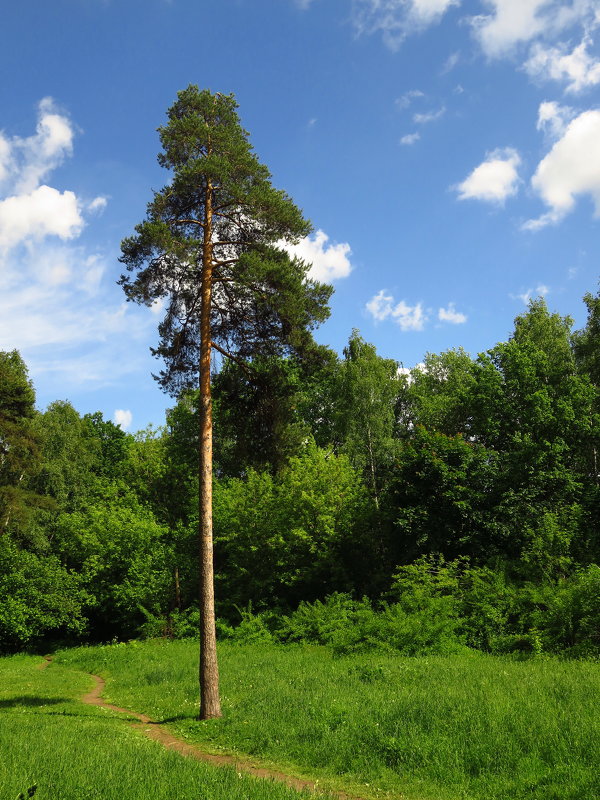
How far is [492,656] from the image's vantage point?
53.7 ft

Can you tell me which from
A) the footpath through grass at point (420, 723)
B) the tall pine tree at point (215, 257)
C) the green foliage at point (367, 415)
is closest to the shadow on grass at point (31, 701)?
the footpath through grass at point (420, 723)

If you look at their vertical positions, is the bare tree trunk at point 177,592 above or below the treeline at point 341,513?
below

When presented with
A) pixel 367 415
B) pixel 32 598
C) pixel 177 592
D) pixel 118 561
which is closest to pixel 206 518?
pixel 32 598

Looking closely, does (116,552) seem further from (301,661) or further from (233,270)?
(233,270)

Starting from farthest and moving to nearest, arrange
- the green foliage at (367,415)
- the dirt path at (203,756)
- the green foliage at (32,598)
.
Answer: the green foliage at (367,415) < the green foliage at (32,598) < the dirt path at (203,756)

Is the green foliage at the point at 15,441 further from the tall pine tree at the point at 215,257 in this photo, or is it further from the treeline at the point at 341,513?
the tall pine tree at the point at 215,257

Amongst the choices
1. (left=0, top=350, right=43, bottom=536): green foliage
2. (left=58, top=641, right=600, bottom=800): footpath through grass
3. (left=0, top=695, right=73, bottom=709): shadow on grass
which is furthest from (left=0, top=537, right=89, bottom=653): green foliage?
(left=58, top=641, right=600, bottom=800): footpath through grass

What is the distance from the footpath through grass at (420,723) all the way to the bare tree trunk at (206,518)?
645 mm

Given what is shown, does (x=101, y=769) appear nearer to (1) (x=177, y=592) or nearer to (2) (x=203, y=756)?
(2) (x=203, y=756)

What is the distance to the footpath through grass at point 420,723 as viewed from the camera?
7.58 m

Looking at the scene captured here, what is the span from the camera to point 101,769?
7039 mm

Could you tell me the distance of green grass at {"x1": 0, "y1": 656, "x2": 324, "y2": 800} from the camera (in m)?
6.21

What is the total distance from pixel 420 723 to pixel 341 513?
21327 mm

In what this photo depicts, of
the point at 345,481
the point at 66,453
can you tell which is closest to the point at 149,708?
the point at 345,481
